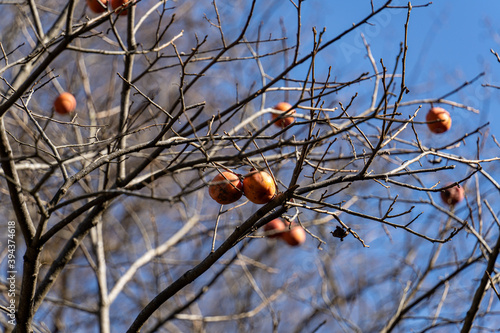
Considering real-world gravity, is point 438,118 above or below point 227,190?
above

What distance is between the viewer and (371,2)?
241cm

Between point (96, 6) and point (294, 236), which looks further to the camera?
point (294, 236)

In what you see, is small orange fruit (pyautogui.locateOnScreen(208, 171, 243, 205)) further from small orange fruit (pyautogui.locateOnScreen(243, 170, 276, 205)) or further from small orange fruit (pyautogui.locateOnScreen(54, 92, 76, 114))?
small orange fruit (pyautogui.locateOnScreen(54, 92, 76, 114))

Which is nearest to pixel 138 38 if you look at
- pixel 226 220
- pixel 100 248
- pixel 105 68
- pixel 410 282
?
pixel 105 68

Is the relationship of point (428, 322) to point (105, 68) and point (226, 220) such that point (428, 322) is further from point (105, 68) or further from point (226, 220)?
point (105, 68)

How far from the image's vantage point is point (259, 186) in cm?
222

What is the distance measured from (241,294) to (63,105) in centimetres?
359

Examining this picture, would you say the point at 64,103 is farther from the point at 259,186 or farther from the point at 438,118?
the point at 438,118

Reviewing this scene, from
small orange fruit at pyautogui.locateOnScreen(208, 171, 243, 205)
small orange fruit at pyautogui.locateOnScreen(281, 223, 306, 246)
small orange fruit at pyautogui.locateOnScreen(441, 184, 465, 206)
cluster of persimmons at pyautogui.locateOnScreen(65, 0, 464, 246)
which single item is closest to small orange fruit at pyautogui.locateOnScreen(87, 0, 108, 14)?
cluster of persimmons at pyautogui.locateOnScreen(65, 0, 464, 246)

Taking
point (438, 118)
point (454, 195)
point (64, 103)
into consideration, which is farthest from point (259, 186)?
point (64, 103)

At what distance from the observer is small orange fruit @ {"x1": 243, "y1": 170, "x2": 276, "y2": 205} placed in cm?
222

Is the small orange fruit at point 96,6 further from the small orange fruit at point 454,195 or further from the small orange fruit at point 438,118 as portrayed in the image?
the small orange fruit at point 454,195

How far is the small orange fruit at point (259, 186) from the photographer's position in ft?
7.29

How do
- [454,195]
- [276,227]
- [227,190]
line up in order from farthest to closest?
[276,227]
[454,195]
[227,190]
